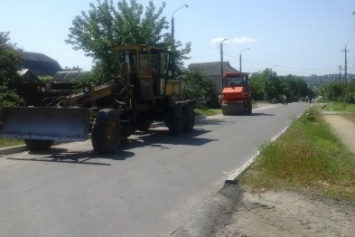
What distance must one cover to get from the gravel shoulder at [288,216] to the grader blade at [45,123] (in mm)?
5162

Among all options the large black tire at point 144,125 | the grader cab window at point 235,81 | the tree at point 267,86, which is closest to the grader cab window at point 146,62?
the large black tire at point 144,125

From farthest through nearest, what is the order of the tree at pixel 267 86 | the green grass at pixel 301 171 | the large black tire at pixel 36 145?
the tree at pixel 267 86
the large black tire at pixel 36 145
the green grass at pixel 301 171

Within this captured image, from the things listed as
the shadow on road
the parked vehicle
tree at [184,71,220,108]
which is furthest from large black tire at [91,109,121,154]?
tree at [184,71,220,108]

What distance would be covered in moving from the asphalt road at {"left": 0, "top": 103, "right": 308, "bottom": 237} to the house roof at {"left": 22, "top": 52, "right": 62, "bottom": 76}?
181 ft

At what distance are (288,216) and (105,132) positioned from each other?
6270 millimetres

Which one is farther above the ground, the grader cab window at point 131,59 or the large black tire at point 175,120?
the grader cab window at point 131,59

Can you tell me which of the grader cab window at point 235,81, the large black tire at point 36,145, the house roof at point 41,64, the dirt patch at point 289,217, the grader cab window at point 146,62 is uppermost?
the house roof at point 41,64

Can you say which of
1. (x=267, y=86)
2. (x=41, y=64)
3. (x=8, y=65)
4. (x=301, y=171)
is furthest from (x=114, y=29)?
(x=267, y=86)

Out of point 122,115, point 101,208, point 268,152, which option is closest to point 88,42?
point 122,115

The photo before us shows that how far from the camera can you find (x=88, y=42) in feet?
75.7

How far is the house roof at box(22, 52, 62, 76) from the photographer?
6544cm

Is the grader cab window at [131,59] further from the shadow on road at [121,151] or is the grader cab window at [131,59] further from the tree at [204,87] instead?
the tree at [204,87]

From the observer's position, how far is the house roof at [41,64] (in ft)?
215

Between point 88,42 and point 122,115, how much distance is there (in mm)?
9510
